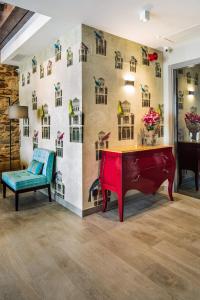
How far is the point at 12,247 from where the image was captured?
2.35 m

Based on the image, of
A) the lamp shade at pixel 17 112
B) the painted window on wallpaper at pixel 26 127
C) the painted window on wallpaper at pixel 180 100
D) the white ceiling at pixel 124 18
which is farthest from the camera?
the painted window on wallpaper at pixel 26 127

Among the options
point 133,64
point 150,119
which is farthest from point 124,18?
point 150,119

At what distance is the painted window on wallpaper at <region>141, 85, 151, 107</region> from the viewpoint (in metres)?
3.84

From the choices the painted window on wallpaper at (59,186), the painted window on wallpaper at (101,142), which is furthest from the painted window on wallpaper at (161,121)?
the painted window on wallpaper at (59,186)

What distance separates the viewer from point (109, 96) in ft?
10.9

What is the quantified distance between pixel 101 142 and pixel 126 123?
24.5 inches

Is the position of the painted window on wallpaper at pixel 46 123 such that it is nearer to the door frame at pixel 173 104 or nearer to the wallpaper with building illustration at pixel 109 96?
the wallpaper with building illustration at pixel 109 96

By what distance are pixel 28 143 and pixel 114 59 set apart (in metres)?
2.61

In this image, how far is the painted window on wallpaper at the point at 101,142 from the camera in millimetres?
3221

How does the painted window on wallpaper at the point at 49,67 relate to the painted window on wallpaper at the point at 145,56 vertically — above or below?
below

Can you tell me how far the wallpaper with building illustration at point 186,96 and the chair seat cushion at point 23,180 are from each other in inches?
106

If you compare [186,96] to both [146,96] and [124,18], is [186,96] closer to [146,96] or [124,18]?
[146,96]

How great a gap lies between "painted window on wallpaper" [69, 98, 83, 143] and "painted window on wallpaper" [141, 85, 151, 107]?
53.0 inches

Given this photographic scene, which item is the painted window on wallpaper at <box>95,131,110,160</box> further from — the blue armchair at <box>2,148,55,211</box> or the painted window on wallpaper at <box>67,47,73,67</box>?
the painted window on wallpaper at <box>67,47,73,67</box>
